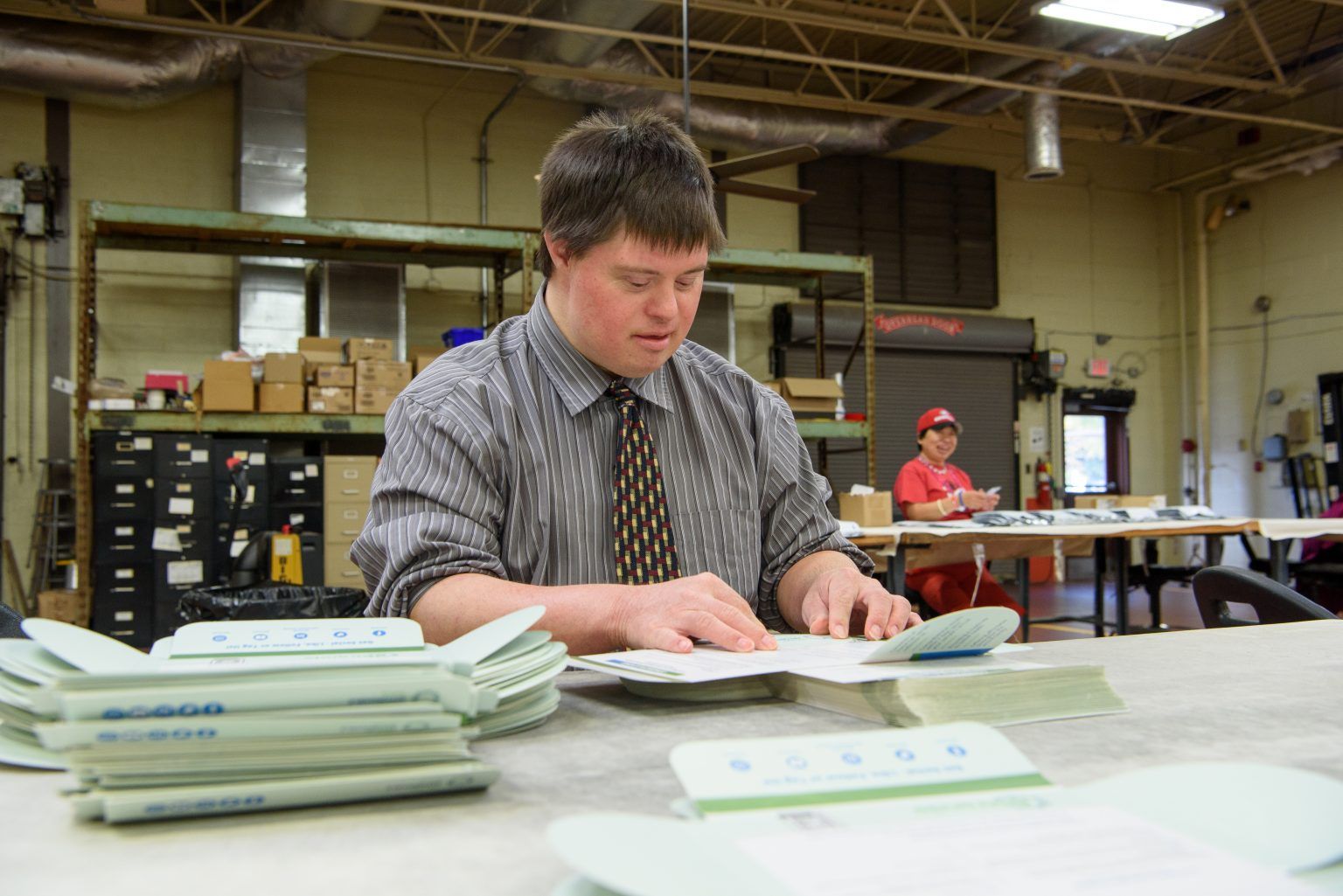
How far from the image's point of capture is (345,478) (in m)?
7.09

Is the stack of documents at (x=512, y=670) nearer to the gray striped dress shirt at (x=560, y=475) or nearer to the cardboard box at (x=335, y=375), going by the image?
the gray striped dress shirt at (x=560, y=475)

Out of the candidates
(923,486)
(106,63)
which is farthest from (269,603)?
(106,63)

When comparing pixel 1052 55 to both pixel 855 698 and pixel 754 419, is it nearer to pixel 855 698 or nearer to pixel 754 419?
pixel 754 419

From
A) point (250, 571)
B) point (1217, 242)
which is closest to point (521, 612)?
point (250, 571)

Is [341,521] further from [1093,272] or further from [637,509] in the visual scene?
[1093,272]

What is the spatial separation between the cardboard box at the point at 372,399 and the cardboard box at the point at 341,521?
666mm

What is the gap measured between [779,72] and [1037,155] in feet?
8.51

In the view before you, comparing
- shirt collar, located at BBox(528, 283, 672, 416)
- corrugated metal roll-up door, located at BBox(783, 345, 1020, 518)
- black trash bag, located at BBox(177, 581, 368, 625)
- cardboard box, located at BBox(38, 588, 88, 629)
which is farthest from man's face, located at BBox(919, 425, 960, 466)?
cardboard box, located at BBox(38, 588, 88, 629)

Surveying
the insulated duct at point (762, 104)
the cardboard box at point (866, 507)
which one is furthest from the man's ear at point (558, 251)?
the insulated duct at point (762, 104)

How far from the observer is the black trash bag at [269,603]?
363 centimetres

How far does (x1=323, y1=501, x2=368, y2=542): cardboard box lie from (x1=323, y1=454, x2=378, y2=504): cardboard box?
0.03 metres

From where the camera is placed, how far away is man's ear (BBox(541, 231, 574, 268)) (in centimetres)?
155

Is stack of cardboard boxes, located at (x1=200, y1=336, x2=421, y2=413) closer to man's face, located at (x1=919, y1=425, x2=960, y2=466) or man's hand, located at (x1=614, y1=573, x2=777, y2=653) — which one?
man's face, located at (x1=919, y1=425, x2=960, y2=466)

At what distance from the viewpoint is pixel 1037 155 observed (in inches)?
346
